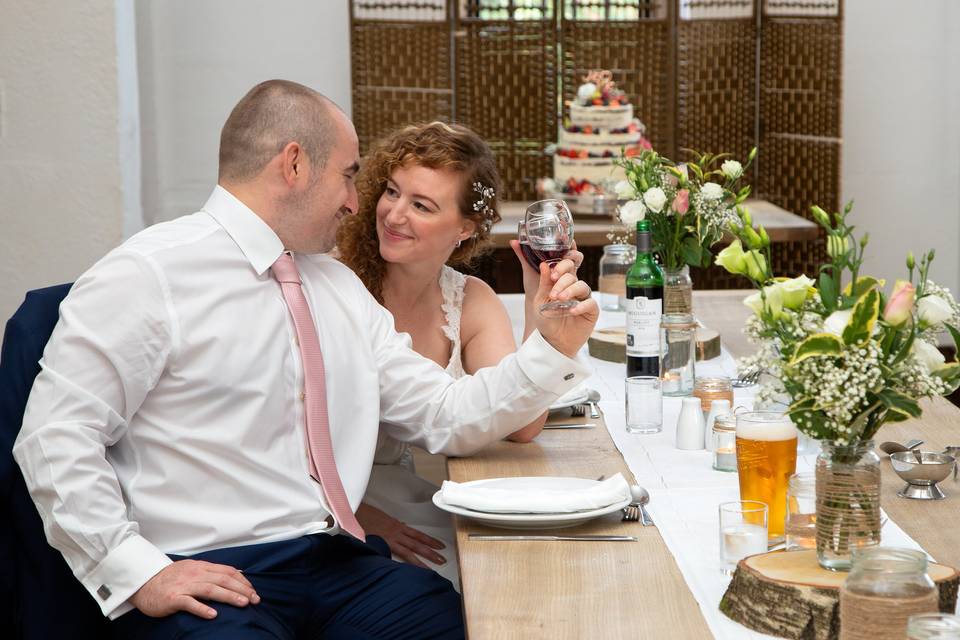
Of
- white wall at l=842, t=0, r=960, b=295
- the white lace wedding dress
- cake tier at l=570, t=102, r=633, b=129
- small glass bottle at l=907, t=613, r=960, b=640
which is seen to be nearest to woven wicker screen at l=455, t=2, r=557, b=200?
cake tier at l=570, t=102, r=633, b=129

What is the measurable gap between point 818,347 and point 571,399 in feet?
3.53

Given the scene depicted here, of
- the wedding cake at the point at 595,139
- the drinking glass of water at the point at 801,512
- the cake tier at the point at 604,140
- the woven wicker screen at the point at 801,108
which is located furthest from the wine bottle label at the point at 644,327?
the woven wicker screen at the point at 801,108

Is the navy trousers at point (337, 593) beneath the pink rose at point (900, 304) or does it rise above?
beneath

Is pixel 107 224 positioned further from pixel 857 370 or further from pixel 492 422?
pixel 857 370

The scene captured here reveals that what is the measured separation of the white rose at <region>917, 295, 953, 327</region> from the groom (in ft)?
2.42

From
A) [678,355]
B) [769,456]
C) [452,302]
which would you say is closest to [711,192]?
[678,355]

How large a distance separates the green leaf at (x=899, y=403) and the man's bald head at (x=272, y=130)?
106 centimetres

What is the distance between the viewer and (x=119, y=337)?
184cm

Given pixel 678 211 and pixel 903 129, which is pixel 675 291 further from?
pixel 903 129

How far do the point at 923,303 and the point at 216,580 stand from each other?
1.02m

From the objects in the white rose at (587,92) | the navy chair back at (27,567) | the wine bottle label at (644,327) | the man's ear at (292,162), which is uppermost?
the white rose at (587,92)

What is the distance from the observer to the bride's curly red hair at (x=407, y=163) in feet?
8.68

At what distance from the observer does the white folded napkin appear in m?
1.78

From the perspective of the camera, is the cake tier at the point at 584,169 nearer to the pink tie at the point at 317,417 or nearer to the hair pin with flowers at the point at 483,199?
the hair pin with flowers at the point at 483,199
